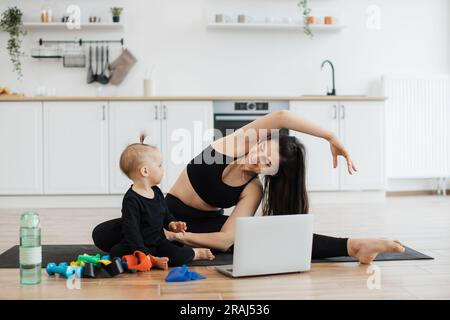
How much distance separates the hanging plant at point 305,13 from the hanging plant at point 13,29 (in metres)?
2.42

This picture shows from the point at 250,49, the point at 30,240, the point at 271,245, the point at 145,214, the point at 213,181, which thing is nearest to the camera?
the point at 30,240

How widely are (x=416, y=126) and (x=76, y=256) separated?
3.91 metres

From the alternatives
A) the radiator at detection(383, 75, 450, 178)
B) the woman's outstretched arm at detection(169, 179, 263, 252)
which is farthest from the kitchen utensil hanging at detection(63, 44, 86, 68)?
the woman's outstretched arm at detection(169, 179, 263, 252)

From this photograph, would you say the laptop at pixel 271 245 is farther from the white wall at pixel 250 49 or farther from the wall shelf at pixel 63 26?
the wall shelf at pixel 63 26

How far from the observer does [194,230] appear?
9.30 feet

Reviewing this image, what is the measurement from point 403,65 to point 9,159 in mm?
3510

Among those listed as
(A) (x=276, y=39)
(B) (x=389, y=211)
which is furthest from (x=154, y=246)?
(A) (x=276, y=39)

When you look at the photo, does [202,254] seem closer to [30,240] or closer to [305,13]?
[30,240]

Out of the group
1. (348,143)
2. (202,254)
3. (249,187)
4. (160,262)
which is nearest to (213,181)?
(249,187)

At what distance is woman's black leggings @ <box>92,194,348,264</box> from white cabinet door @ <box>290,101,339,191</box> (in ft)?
7.83

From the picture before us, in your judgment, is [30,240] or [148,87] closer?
[30,240]

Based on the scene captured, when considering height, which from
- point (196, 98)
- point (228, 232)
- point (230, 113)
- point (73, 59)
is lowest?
point (228, 232)
